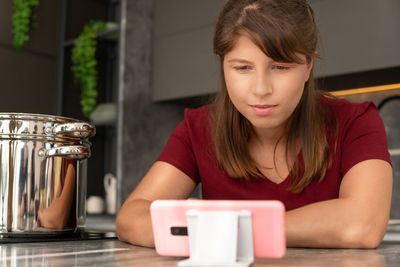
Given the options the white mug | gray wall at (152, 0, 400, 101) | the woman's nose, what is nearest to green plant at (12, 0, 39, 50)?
gray wall at (152, 0, 400, 101)

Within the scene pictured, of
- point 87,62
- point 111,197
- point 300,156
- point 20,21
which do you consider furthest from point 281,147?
point 20,21

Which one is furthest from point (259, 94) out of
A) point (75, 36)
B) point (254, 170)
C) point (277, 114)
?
point (75, 36)

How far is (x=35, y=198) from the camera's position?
2.58ft

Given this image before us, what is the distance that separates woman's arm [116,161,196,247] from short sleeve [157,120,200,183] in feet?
0.05

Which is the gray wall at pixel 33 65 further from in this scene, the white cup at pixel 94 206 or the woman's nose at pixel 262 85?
the woman's nose at pixel 262 85

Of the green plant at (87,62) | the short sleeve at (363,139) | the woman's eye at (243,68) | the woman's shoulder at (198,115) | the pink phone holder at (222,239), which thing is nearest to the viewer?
the pink phone holder at (222,239)

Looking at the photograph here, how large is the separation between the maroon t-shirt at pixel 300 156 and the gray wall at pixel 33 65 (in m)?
2.29

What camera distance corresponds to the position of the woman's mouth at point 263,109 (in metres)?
0.93

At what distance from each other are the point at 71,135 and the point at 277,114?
408 millimetres

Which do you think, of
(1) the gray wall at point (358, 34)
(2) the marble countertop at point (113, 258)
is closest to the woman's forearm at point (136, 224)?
(2) the marble countertop at point (113, 258)

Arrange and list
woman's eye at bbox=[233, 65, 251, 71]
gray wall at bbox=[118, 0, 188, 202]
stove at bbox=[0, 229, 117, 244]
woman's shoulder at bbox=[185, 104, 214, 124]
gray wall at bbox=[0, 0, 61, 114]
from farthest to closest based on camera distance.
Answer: gray wall at bbox=[0, 0, 61, 114], gray wall at bbox=[118, 0, 188, 202], woman's shoulder at bbox=[185, 104, 214, 124], woman's eye at bbox=[233, 65, 251, 71], stove at bbox=[0, 229, 117, 244]

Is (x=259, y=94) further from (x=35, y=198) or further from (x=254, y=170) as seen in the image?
(x=35, y=198)

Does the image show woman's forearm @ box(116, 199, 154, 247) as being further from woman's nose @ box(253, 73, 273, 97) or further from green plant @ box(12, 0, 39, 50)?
green plant @ box(12, 0, 39, 50)

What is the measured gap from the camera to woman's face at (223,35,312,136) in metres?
0.88
